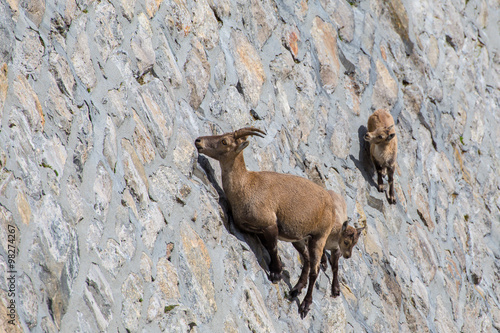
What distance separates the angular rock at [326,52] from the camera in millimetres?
8336

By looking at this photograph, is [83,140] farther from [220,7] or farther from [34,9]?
[220,7]

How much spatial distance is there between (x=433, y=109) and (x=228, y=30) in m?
4.58

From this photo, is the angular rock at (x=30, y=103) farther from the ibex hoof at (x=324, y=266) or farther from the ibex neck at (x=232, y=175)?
the ibex hoof at (x=324, y=266)

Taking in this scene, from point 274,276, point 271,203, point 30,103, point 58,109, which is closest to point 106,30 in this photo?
point 58,109

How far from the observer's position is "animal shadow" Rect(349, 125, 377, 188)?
8523mm

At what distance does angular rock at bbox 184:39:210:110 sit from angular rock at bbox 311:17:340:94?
245 centimetres

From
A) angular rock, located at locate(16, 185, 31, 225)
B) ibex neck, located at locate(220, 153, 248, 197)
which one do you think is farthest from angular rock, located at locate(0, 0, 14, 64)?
ibex neck, located at locate(220, 153, 248, 197)

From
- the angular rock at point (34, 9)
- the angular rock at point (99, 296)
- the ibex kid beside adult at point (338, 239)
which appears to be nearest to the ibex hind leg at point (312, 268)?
the ibex kid beside adult at point (338, 239)

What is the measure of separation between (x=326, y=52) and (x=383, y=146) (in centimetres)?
141

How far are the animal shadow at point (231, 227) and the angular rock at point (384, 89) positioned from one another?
3.96 metres

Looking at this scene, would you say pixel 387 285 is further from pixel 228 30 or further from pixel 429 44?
pixel 429 44

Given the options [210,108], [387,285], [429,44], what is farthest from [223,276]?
[429,44]

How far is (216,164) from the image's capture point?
593 centimetres

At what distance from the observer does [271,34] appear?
299 inches
